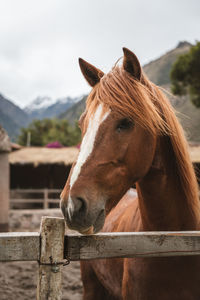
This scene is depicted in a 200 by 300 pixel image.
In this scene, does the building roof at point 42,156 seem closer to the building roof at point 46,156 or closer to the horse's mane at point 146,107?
the building roof at point 46,156

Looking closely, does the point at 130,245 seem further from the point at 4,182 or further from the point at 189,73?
the point at 189,73

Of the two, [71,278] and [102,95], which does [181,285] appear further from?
[71,278]

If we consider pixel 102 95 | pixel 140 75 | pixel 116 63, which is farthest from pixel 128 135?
pixel 116 63

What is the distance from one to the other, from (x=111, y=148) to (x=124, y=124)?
0.17 m

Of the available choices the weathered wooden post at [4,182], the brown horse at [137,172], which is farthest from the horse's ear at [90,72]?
the weathered wooden post at [4,182]

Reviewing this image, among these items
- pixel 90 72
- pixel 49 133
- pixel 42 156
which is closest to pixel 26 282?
pixel 90 72

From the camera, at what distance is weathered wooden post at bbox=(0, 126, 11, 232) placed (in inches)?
309

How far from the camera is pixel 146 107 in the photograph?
1.56 m

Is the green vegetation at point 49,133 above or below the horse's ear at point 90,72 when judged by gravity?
below

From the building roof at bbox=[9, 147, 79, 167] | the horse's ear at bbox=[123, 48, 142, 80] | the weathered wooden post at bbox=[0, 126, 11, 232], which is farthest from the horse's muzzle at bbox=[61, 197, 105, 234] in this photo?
the building roof at bbox=[9, 147, 79, 167]

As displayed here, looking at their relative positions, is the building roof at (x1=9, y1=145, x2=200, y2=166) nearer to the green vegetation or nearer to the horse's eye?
the horse's eye

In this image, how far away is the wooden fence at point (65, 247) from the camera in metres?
1.27

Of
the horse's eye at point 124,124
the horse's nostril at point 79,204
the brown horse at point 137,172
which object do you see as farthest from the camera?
the horse's eye at point 124,124

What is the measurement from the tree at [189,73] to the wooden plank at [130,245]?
17468 mm
